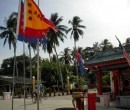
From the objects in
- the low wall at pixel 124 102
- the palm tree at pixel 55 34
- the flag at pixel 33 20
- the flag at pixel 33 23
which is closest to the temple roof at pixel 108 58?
the low wall at pixel 124 102

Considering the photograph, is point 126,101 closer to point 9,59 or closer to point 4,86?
point 4,86

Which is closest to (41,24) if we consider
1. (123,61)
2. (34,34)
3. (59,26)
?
(34,34)

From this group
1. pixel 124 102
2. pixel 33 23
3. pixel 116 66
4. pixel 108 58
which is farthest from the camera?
pixel 108 58

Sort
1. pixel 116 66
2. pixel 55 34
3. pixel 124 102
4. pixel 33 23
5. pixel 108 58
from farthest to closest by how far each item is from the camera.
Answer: pixel 55 34, pixel 108 58, pixel 116 66, pixel 124 102, pixel 33 23

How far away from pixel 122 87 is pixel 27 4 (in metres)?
12.8

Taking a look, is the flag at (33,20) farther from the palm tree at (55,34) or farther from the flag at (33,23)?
the palm tree at (55,34)

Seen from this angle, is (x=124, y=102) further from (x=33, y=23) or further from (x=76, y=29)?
(x=76, y=29)

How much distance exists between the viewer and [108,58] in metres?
20.0

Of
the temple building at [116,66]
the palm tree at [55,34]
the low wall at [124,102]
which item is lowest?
the low wall at [124,102]

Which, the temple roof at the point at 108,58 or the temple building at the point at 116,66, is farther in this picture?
the temple building at the point at 116,66

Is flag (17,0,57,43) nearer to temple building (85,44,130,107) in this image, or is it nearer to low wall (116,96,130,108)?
temple building (85,44,130,107)

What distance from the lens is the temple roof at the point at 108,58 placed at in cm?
1863

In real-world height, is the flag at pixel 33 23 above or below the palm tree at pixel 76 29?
below

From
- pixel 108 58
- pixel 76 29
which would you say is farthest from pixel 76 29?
pixel 108 58
